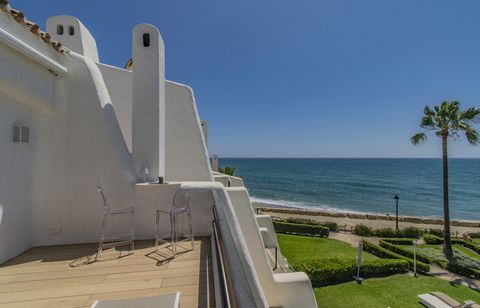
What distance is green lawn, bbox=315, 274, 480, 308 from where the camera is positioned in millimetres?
7871

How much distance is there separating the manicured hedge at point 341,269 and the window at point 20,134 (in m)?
9.48

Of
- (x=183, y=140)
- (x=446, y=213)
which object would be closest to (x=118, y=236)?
(x=183, y=140)

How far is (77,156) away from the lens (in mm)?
3734

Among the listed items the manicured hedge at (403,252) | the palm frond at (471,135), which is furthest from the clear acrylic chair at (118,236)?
the palm frond at (471,135)

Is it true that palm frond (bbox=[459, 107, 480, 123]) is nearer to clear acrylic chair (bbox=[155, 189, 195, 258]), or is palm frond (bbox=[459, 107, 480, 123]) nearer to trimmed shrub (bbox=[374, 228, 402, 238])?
trimmed shrub (bbox=[374, 228, 402, 238])

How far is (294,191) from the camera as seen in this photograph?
144ft

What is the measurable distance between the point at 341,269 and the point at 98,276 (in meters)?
9.49

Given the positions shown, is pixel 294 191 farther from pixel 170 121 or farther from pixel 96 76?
pixel 96 76

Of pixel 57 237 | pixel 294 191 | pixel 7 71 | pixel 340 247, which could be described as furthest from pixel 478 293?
pixel 294 191

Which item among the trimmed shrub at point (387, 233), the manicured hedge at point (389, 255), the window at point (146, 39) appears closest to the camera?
the window at point (146, 39)

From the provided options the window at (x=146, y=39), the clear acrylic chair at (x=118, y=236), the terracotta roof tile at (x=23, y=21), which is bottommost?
the clear acrylic chair at (x=118, y=236)

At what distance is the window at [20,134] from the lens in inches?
125

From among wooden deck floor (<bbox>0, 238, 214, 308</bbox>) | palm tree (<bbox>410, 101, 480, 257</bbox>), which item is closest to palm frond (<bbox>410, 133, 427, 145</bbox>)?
palm tree (<bbox>410, 101, 480, 257</bbox>)

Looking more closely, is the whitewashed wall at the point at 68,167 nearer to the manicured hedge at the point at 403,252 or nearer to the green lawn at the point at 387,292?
the green lawn at the point at 387,292
